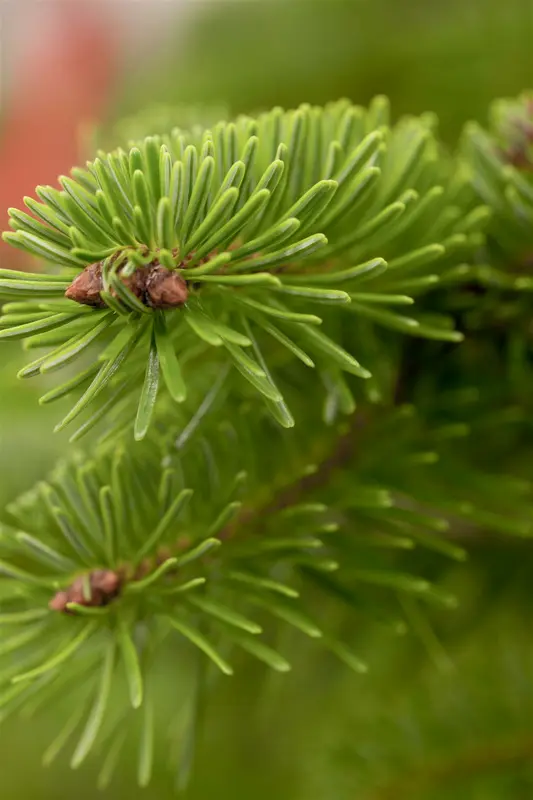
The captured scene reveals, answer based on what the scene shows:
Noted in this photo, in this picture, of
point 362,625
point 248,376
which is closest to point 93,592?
point 248,376

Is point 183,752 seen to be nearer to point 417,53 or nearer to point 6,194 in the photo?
point 417,53

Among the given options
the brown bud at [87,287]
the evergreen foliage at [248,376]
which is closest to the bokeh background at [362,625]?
the evergreen foliage at [248,376]

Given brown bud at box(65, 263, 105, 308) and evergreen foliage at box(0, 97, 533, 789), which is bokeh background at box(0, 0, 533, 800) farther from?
brown bud at box(65, 263, 105, 308)

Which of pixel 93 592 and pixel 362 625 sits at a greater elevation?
pixel 93 592

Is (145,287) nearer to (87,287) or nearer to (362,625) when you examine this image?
(87,287)

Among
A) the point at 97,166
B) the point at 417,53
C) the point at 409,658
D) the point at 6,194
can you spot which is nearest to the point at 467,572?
the point at 409,658

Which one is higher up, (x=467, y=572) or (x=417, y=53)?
(x=417, y=53)

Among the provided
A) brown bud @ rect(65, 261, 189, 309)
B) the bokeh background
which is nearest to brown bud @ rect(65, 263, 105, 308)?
brown bud @ rect(65, 261, 189, 309)
